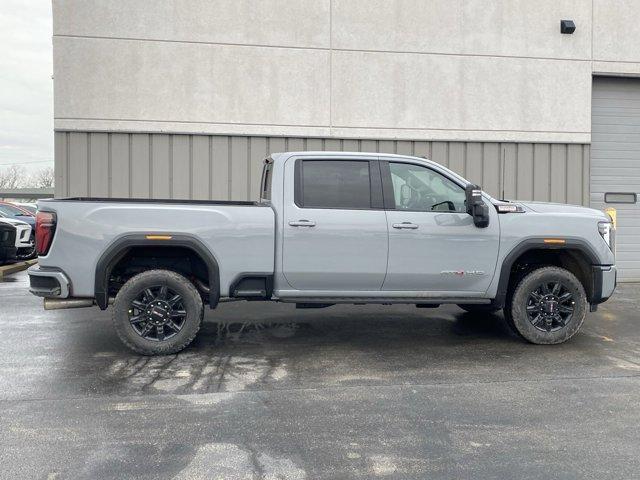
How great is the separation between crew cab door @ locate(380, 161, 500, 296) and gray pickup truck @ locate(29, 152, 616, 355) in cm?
1

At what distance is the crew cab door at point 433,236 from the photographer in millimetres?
6215

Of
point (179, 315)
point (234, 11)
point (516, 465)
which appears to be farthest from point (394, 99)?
point (516, 465)

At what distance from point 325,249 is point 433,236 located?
113 centimetres

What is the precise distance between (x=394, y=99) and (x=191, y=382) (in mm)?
7312

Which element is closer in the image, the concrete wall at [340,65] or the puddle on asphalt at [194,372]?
the puddle on asphalt at [194,372]

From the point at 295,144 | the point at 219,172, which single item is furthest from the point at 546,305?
the point at 219,172

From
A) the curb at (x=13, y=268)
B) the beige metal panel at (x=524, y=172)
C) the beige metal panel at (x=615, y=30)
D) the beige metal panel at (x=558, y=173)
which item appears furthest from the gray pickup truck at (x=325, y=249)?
the curb at (x=13, y=268)

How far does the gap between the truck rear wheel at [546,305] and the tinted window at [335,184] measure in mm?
1940

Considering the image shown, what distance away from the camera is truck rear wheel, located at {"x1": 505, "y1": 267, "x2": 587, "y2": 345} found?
21.2ft

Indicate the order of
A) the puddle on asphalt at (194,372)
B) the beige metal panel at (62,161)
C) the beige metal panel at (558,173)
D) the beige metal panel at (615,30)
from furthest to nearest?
the beige metal panel at (615,30) → the beige metal panel at (558,173) → the beige metal panel at (62,161) → the puddle on asphalt at (194,372)

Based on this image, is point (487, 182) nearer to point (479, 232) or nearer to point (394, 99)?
point (394, 99)

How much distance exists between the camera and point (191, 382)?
17.0 feet

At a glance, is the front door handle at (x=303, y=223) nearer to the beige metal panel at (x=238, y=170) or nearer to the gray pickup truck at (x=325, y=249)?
the gray pickup truck at (x=325, y=249)

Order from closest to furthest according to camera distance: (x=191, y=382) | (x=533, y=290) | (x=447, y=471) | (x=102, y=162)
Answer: (x=447, y=471) < (x=191, y=382) < (x=533, y=290) < (x=102, y=162)
